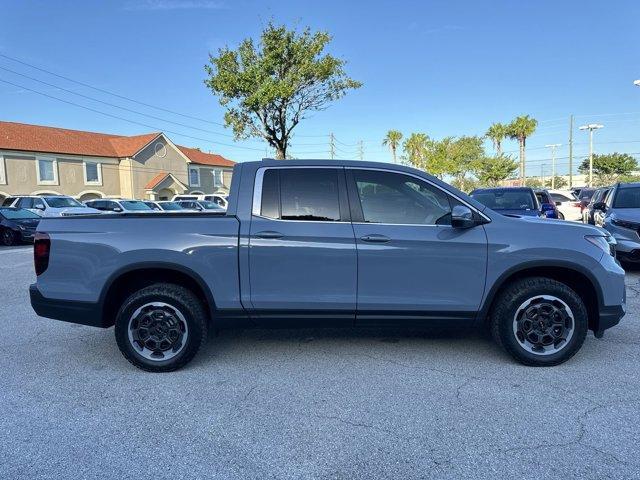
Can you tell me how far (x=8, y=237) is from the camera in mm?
14523

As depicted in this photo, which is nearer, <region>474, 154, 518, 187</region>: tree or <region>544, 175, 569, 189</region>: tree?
<region>474, 154, 518, 187</region>: tree

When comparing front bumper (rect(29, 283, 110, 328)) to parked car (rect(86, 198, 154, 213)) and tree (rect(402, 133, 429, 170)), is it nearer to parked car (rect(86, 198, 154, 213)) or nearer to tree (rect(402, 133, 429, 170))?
parked car (rect(86, 198, 154, 213))

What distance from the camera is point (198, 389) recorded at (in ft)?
11.6

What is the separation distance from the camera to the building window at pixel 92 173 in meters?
34.5

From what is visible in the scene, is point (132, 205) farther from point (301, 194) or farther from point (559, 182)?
point (559, 182)

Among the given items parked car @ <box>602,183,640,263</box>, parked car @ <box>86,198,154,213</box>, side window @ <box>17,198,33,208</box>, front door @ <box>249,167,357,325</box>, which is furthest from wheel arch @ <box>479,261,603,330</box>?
side window @ <box>17,198,33,208</box>

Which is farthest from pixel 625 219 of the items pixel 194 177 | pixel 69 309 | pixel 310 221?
pixel 194 177

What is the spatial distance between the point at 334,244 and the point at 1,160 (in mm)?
34007

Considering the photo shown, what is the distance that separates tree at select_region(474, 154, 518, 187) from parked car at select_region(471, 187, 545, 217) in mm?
A: 44830

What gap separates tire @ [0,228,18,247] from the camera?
14.5 m

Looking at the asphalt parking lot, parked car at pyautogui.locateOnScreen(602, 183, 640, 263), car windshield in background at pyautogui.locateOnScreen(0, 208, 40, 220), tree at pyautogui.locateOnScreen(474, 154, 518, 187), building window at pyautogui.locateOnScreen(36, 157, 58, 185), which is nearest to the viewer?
the asphalt parking lot

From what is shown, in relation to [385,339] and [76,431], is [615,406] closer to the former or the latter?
[385,339]

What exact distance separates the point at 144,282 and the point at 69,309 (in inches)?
25.5

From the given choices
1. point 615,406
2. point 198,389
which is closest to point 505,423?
point 615,406
